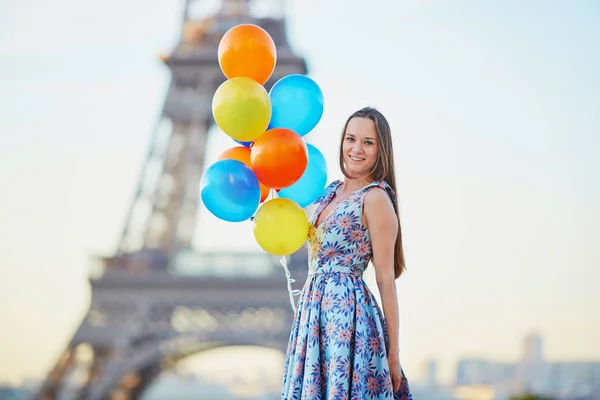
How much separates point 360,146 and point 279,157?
1.27 ft

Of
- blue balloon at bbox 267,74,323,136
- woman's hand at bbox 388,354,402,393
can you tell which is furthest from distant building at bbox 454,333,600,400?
woman's hand at bbox 388,354,402,393

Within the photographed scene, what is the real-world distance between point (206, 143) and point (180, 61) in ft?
6.21

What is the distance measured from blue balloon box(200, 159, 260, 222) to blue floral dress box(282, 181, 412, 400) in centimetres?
35

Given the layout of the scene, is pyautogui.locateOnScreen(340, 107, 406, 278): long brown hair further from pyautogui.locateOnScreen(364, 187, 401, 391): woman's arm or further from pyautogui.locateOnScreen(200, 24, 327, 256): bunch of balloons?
pyautogui.locateOnScreen(200, 24, 327, 256): bunch of balloons

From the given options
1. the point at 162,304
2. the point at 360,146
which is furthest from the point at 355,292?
the point at 162,304

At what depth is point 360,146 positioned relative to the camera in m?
3.80

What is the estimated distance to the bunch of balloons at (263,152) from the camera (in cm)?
397

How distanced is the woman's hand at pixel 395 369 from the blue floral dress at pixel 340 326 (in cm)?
3

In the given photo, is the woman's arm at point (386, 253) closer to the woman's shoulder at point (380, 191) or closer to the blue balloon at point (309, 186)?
the woman's shoulder at point (380, 191)

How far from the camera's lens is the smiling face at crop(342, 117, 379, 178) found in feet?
12.4

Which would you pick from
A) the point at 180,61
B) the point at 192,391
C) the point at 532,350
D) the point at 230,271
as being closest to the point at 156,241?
the point at 230,271

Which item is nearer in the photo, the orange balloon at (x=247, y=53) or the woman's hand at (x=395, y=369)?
the woman's hand at (x=395, y=369)

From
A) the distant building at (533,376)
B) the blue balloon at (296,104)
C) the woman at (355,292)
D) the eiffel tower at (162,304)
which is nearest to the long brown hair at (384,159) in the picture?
the woman at (355,292)

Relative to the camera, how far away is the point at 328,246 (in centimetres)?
378
